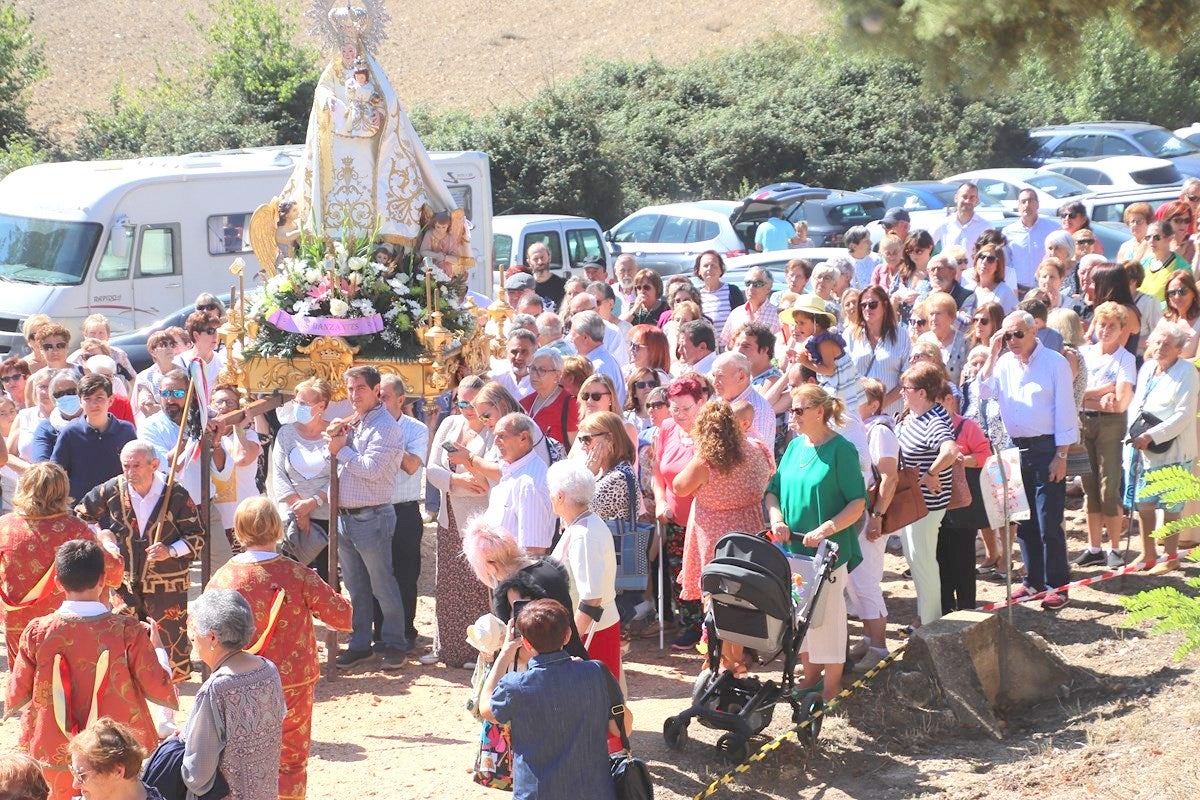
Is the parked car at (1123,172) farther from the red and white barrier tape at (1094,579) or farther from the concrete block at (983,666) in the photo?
the concrete block at (983,666)

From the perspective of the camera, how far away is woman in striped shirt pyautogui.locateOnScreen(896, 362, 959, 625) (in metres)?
8.95

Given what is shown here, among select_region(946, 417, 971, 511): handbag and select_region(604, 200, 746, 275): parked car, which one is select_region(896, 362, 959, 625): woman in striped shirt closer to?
select_region(946, 417, 971, 511): handbag

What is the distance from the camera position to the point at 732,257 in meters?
21.8

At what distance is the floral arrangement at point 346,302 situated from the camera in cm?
1184

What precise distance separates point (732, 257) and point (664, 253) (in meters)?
2.86

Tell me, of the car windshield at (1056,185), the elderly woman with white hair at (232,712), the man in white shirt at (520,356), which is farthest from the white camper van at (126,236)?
the elderly woman with white hair at (232,712)

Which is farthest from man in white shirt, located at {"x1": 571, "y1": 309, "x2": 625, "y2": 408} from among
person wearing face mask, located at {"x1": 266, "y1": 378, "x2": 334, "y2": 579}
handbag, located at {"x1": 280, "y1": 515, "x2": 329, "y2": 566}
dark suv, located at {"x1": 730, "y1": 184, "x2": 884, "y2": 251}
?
dark suv, located at {"x1": 730, "y1": 184, "x2": 884, "y2": 251}

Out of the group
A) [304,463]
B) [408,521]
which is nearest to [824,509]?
[408,521]

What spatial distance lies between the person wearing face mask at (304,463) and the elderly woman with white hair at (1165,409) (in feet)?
16.7

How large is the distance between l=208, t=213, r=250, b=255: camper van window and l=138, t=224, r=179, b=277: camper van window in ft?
1.50

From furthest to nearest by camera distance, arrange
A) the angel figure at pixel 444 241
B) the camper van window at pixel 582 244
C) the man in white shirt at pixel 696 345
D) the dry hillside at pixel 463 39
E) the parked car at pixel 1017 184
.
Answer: the dry hillside at pixel 463 39 → the parked car at pixel 1017 184 → the camper van window at pixel 582 244 → the angel figure at pixel 444 241 → the man in white shirt at pixel 696 345

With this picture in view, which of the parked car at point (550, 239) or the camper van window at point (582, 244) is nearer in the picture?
the parked car at point (550, 239)

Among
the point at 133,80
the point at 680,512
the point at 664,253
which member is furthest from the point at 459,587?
the point at 133,80

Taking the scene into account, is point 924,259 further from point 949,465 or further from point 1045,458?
point 949,465
